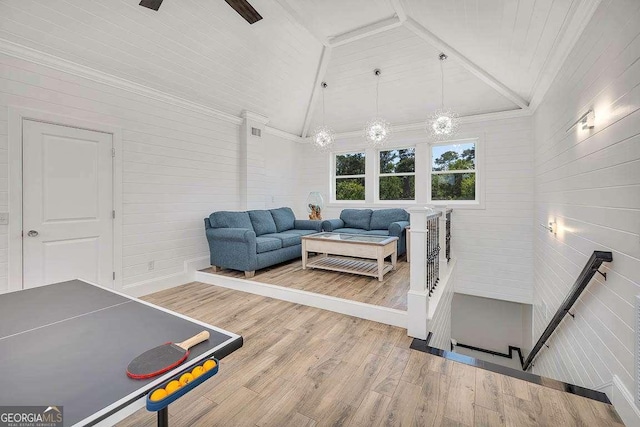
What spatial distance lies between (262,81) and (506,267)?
5280 millimetres

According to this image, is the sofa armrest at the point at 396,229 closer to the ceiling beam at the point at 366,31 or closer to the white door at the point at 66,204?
the ceiling beam at the point at 366,31

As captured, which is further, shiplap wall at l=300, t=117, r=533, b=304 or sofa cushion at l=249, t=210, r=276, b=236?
sofa cushion at l=249, t=210, r=276, b=236

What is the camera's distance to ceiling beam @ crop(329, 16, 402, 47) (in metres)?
4.18

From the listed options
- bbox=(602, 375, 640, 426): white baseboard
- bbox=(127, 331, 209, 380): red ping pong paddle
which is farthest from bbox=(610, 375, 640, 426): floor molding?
bbox=(127, 331, 209, 380): red ping pong paddle

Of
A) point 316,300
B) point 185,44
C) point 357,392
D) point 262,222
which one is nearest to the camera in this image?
point 357,392

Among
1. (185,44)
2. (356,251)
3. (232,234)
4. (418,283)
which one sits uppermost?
(185,44)

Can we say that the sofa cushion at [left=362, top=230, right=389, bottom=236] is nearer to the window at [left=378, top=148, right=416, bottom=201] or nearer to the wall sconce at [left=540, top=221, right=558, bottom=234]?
the window at [left=378, top=148, right=416, bottom=201]

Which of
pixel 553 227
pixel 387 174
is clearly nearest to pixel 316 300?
pixel 553 227

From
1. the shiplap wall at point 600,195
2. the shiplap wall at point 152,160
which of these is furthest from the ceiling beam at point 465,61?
the shiplap wall at point 152,160

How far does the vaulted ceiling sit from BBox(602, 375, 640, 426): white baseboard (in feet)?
9.20

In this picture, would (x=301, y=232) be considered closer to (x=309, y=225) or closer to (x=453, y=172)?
(x=309, y=225)

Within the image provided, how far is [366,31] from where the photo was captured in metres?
4.42

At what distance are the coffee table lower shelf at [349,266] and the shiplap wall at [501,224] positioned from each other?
192 centimetres

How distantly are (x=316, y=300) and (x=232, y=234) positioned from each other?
168 cm
